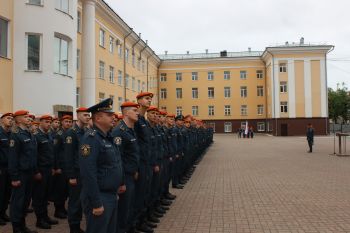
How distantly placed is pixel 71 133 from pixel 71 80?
1263 cm

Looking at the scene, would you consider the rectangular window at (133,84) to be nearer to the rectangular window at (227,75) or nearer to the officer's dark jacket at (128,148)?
the rectangular window at (227,75)

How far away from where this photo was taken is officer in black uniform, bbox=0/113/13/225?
6766 millimetres

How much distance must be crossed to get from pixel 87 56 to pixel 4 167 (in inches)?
745

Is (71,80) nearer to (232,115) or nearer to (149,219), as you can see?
(149,219)

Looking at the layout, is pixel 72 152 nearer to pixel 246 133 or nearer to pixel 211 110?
pixel 246 133

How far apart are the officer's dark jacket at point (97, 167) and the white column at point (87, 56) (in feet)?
68.6

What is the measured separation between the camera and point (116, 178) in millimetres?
4062

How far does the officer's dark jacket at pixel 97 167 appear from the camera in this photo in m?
3.78

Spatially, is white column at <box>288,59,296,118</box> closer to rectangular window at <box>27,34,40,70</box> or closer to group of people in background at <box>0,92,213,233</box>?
rectangular window at <box>27,34,40,70</box>

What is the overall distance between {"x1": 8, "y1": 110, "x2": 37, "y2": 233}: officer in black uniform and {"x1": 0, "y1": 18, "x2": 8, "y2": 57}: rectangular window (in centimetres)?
1003

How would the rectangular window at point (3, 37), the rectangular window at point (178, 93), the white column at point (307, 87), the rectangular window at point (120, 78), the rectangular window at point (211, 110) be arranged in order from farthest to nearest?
the rectangular window at point (178, 93) < the rectangular window at point (211, 110) < the white column at point (307, 87) < the rectangular window at point (120, 78) < the rectangular window at point (3, 37)

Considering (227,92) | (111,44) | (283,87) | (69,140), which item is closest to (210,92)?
(227,92)

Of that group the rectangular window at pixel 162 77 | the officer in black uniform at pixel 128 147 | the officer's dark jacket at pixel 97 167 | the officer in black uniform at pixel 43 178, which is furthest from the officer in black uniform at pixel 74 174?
the rectangular window at pixel 162 77

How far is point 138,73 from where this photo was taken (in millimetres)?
42062
